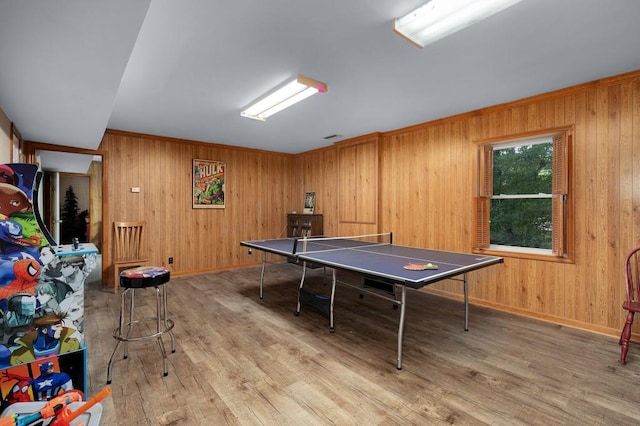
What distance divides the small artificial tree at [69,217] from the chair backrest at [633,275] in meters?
11.1

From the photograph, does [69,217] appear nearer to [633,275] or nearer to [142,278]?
[142,278]

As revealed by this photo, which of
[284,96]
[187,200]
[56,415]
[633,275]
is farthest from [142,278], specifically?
[633,275]

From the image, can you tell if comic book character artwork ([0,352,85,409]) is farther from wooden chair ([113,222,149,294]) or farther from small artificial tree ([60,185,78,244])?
small artificial tree ([60,185,78,244])

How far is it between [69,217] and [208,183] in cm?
567

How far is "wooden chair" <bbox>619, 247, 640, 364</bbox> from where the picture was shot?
2.35 m

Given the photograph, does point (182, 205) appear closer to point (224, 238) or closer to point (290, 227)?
point (224, 238)

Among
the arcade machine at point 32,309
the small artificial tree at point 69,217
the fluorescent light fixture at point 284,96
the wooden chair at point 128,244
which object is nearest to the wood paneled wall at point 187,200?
the wooden chair at point 128,244

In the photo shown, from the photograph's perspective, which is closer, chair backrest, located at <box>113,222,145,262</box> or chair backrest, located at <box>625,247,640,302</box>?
chair backrest, located at <box>625,247,640,302</box>

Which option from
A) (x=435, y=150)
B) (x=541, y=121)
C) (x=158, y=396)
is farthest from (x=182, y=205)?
(x=541, y=121)

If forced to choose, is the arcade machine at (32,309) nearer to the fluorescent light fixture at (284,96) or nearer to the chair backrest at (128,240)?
the fluorescent light fixture at (284,96)

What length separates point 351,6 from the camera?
1.80 metres

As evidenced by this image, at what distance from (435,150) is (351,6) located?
2884 mm

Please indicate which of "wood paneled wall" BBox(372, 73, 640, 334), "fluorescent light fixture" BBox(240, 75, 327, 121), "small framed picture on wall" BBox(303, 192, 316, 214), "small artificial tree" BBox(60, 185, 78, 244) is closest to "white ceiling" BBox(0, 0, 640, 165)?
"fluorescent light fixture" BBox(240, 75, 327, 121)

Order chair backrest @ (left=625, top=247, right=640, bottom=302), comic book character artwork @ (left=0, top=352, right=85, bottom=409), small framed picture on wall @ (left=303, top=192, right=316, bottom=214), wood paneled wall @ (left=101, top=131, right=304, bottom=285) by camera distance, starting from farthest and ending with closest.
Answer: small framed picture on wall @ (left=303, top=192, right=316, bottom=214) → wood paneled wall @ (left=101, top=131, right=304, bottom=285) → chair backrest @ (left=625, top=247, right=640, bottom=302) → comic book character artwork @ (left=0, top=352, right=85, bottom=409)
